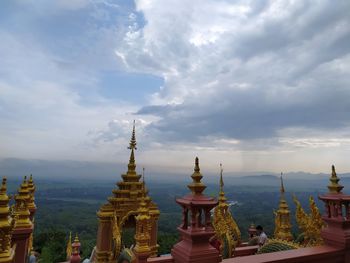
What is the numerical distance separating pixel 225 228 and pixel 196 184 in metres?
8.62

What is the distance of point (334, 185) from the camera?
6.96 m

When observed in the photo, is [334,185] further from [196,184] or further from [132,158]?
[132,158]

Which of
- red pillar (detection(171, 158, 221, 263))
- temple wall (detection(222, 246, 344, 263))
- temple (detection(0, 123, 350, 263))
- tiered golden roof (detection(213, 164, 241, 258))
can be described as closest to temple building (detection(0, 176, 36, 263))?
temple (detection(0, 123, 350, 263))

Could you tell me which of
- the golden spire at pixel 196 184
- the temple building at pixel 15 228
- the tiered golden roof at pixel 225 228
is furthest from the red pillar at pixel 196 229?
the tiered golden roof at pixel 225 228

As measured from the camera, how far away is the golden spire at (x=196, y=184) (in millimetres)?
5520

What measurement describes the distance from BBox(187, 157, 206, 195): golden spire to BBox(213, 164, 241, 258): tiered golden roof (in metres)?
7.36

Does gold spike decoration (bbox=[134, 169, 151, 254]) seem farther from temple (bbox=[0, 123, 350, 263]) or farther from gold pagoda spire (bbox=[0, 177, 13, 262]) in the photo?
gold pagoda spire (bbox=[0, 177, 13, 262])

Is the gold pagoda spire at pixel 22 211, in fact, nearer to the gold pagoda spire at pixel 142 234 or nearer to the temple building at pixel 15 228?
the temple building at pixel 15 228

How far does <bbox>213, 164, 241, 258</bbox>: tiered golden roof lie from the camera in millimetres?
12233

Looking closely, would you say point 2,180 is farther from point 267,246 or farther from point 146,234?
point 267,246

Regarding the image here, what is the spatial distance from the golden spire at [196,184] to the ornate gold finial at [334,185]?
11.7 ft

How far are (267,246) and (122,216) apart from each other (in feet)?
33.8

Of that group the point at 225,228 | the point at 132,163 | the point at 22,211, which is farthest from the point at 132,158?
the point at 22,211

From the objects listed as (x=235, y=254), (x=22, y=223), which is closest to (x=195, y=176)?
(x=22, y=223)
